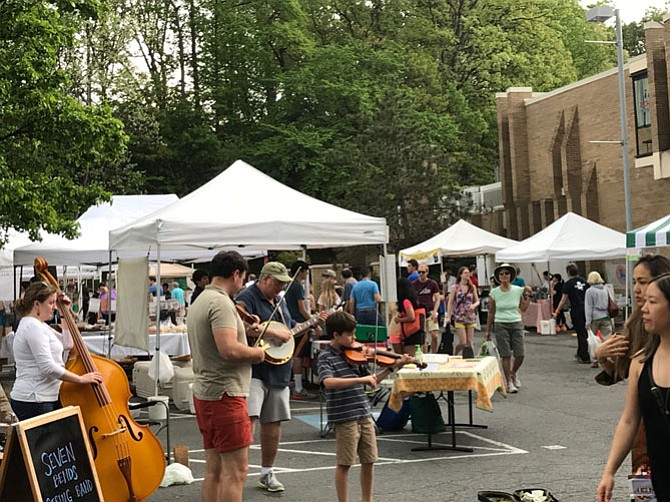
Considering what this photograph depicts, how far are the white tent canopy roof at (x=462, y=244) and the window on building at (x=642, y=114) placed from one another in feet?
27.0

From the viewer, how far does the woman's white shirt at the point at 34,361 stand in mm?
7219

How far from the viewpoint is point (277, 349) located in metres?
7.96

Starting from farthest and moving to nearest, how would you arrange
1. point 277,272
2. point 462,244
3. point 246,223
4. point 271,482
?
point 462,244 → point 246,223 → point 277,272 → point 271,482

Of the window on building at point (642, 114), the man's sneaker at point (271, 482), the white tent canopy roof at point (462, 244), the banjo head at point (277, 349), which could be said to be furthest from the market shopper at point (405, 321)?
the window on building at point (642, 114)

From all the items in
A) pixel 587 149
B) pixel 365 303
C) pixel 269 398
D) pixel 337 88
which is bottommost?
pixel 269 398

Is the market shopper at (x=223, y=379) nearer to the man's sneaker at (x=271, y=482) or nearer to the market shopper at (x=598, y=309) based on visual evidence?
the man's sneaker at (x=271, y=482)

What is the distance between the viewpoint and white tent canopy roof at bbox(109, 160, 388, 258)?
12031 millimetres

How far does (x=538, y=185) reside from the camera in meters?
45.4

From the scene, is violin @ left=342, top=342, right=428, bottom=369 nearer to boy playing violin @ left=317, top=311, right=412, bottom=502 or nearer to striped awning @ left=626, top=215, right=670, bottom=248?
boy playing violin @ left=317, top=311, right=412, bottom=502

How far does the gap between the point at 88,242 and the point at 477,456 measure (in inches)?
442

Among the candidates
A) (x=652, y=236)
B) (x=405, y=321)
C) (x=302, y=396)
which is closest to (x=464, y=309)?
(x=405, y=321)

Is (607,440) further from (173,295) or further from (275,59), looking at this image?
(275,59)

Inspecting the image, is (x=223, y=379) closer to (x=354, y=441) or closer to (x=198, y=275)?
(x=354, y=441)

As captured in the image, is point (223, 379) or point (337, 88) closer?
point (223, 379)
